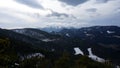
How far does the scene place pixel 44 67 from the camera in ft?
516

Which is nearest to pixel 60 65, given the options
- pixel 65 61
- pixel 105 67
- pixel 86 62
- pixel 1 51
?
pixel 65 61

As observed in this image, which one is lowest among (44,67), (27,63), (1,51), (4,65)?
(44,67)

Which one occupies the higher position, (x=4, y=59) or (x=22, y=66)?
(x=4, y=59)

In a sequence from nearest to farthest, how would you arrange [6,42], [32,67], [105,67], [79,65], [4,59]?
[6,42] < [4,59] < [79,65] < [32,67] < [105,67]

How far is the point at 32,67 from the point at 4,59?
189ft

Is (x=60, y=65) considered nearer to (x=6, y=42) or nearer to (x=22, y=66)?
(x=22, y=66)

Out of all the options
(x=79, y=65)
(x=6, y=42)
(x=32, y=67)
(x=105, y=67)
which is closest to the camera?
(x=6, y=42)

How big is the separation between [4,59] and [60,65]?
176 feet

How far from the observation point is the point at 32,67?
379ft

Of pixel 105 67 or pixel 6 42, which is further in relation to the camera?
pixel 105 67

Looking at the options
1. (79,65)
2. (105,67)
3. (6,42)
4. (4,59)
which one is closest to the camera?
(6,42)

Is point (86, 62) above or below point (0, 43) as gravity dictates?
below

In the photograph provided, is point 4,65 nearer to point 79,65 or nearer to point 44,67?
point 79,65

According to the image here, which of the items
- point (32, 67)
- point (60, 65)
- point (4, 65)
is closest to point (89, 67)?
point (60, 65)
